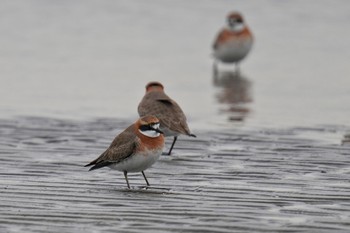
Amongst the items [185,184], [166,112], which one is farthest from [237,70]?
[185,184]

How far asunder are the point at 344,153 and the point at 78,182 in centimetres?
331

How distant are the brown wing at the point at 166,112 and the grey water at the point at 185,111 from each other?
0.35 m

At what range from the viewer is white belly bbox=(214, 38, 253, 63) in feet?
70.9

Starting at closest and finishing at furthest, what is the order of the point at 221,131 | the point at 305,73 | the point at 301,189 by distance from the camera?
the point at 301,189, the point at 221,131, the point at 305,73

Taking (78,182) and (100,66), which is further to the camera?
(100,66)

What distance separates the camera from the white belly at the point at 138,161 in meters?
10.3

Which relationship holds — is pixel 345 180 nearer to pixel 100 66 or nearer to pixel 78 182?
pixel 78 182

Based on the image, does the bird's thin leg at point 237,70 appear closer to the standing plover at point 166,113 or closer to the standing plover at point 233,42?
the standing plover at point 233,42

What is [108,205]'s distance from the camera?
9.30 m

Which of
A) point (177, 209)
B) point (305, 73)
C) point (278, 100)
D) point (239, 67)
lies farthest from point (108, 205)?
point (239, 67)

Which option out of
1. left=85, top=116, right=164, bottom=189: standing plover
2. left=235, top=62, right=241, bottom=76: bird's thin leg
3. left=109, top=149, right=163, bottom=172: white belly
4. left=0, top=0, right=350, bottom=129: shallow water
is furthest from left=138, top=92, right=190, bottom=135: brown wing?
left=235, top=62, right=241, bottom=76: bird's thin leg

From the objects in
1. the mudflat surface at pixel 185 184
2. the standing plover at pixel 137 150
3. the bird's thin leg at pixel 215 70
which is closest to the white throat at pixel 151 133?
the standing plover at pixel 137 150

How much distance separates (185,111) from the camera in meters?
15.6

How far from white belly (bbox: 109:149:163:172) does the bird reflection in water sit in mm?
4452
